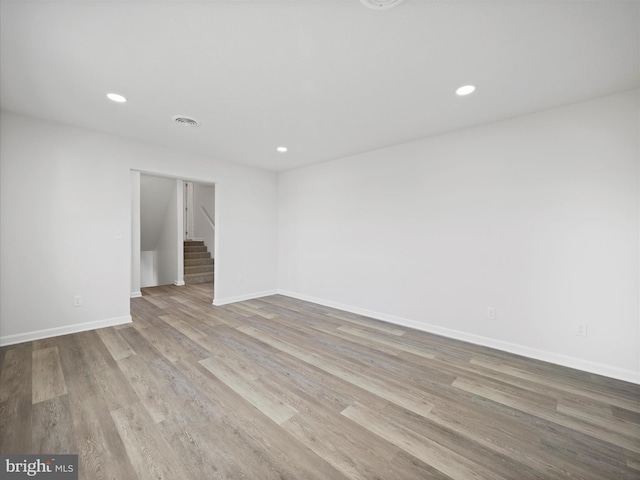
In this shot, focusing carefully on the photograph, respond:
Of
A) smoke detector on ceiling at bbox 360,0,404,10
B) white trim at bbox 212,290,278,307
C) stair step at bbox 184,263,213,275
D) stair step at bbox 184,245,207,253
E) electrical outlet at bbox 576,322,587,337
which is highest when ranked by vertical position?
smoke detector on ceiling at bbox 360,0,404,10

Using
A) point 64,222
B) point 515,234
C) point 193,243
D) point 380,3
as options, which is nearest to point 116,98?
point 64,222

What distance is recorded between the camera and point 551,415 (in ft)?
5.84

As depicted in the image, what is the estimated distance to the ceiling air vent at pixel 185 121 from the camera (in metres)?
2.75

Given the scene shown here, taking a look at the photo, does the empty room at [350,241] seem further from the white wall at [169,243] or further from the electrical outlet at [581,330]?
the white wall at [169,243]

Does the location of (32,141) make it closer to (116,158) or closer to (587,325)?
(116,158)

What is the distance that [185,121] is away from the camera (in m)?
2.86

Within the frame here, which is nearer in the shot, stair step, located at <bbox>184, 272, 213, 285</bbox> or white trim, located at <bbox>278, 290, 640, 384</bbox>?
white trim, located at <bbox>278, 290, 640, 384</bbox>

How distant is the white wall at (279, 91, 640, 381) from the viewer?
224 centimetres

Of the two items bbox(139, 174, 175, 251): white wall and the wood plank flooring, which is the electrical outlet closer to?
the wood plank flooring

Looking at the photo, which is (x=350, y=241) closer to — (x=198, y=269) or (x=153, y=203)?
(x=198, y=269)

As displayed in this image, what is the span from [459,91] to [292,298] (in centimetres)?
399

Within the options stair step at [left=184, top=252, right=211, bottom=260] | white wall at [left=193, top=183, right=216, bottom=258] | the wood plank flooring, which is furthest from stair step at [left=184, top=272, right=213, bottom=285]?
the wood plank flooring

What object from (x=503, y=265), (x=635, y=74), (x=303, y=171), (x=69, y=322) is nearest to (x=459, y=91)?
(x=635, y=74)

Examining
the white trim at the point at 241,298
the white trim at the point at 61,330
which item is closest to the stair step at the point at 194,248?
the white trim at the point at 241,298
